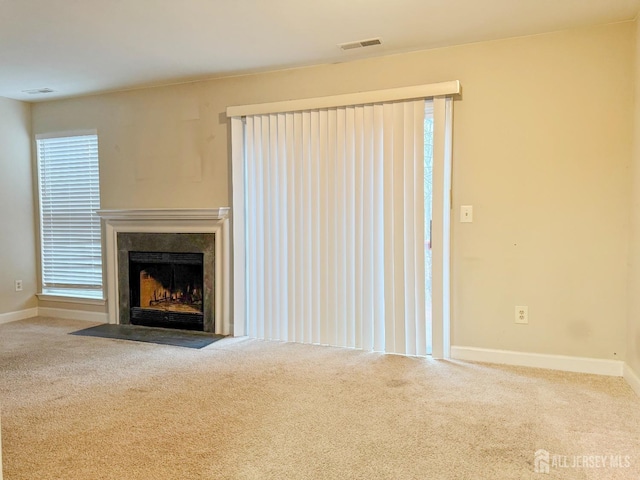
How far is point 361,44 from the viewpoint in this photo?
3.13m

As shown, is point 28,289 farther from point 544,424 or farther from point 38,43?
point 544,424

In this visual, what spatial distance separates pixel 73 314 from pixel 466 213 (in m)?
4.06

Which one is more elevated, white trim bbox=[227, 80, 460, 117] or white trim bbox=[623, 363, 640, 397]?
white trim bbox=[227, 80, 460, 117]

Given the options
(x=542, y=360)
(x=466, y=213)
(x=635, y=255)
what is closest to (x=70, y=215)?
(x=466, y=213)

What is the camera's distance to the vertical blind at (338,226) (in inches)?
128

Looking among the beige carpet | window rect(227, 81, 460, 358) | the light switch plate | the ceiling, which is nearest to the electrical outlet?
the beige carpet

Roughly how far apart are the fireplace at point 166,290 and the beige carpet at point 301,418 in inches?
31.9

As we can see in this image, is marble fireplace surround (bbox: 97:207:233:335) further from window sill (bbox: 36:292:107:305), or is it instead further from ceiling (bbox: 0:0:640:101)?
ceiling (bbox: 0:0:640:101)

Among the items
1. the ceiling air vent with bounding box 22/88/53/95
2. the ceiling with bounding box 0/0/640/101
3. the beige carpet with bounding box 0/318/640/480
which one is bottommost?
the beige carpet with bounding box 0/318/640/480

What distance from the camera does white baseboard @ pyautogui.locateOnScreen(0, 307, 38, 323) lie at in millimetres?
4542

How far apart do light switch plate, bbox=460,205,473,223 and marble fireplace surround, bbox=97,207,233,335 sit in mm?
1982

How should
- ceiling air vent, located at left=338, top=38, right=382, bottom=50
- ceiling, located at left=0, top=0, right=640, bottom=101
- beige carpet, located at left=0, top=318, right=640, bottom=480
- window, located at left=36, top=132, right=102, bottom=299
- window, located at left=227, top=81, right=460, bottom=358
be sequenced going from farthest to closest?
1. window, located at left=36, top=132, right=102, bottom=299
2. window, located at left=227, top=81, right=460, bottom=358
3. ceiling air vent, located at left=338, top=38, right=382, bottom=50
4. ceiling, located at left=0, top=0, right=640, bottom=101
5. beige carpet, located at left=0, top=318, right=640, bottom=480

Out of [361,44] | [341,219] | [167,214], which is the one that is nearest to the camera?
[361,44]

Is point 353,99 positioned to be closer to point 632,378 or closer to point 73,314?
point 632,378
